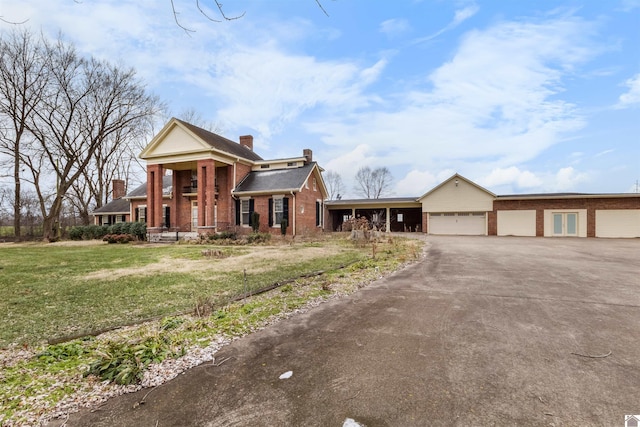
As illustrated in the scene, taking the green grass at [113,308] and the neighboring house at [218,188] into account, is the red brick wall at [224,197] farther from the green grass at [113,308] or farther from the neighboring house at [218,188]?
the green grass at [113,308]

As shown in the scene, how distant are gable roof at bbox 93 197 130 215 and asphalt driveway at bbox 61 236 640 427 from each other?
31.2m

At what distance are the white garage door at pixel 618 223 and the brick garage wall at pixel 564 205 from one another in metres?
0.30

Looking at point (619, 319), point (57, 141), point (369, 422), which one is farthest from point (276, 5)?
point (57, 141)

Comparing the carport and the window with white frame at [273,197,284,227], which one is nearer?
the window with white frame at [273,197,284,227]

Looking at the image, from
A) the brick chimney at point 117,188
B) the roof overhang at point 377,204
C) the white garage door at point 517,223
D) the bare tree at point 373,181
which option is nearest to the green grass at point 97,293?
the white garage door at point 517,223

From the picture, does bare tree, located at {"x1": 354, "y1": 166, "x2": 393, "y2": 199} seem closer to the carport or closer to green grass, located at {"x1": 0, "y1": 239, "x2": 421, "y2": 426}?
the carport

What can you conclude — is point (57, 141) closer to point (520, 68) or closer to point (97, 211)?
point (97, 211)

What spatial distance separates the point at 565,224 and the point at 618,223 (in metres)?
3.23

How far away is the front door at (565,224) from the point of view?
72.9ft

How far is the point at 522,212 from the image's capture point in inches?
916

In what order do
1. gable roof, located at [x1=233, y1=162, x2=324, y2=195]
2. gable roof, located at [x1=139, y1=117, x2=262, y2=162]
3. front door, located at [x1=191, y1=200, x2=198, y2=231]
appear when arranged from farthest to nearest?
1. front door, located at [x1=191, y1=200, x2=198, y2=231]
2. gable roof, located at [x1=233, y1=162, x2=324, y2=195]
3. gable roof, located at [x1=139, y1=117, x2=262, y2=162]

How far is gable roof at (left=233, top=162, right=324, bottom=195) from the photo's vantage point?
21.7 m

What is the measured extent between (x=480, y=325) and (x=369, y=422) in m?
2.66

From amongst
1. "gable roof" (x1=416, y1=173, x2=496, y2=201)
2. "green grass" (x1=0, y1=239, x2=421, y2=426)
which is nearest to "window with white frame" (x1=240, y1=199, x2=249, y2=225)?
"green grass" (x1=0, y1=239, x2=421, y2=426)
